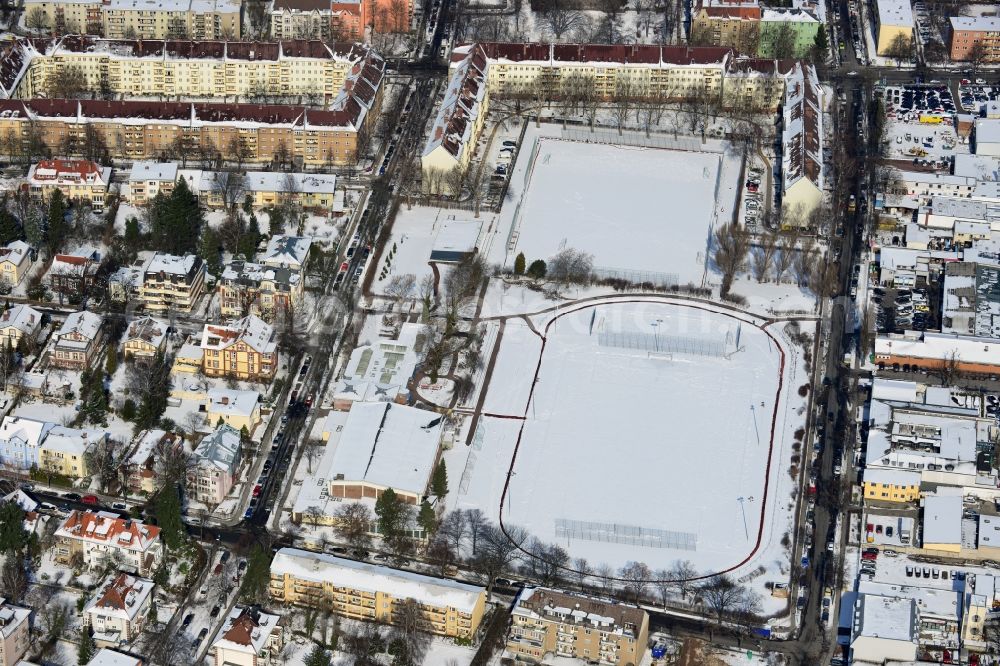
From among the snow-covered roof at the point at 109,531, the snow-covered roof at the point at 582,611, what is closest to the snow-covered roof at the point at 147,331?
the snow-covered roof at the point at 109,531

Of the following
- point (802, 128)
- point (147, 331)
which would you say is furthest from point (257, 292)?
point (802, 128)

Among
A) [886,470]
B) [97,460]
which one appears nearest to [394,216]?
[97,460]

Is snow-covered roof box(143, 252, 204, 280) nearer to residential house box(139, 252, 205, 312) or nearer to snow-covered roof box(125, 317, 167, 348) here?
residential house box(139, 252, 205, 312)

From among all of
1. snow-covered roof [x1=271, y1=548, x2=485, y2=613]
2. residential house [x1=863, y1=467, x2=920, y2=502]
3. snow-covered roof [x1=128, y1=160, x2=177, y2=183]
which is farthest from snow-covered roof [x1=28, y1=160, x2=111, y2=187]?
residential house [x1=863, y1=467, x2=920, y2=502]

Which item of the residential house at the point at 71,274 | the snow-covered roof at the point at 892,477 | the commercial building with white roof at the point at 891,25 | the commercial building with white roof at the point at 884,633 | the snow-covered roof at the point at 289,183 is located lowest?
the commercial building with white roof at the point at 884,633

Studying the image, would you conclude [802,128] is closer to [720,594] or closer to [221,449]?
[720,594]

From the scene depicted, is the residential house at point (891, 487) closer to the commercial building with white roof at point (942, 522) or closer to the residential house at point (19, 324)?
the commercial building with white roof at point (942, 522)
